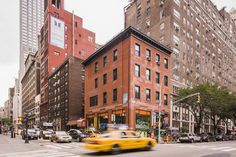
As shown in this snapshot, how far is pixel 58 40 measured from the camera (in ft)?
280

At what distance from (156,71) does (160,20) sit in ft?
77.4

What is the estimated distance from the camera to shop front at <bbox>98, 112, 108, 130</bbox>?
3951 cm

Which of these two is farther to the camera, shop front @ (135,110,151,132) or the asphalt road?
shop front @ (135,110,151,132)

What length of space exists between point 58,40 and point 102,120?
169 ft

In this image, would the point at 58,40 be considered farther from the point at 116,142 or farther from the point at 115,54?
the point at 116,142

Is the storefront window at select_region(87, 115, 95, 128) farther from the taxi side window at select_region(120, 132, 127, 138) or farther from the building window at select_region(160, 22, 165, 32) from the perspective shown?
the taxi side window at select_region(120, 132, 127, 138)

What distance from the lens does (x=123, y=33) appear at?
3731cm

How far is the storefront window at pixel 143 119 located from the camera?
116 feet

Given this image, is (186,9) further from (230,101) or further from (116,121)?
(116,121)

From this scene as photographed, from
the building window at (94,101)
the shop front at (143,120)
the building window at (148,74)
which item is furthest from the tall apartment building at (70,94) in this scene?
the building window at (148,74)

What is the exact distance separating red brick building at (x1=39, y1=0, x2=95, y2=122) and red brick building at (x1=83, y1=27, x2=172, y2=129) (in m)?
42.1

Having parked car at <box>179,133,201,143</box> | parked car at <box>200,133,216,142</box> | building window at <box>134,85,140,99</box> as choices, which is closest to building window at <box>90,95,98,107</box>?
building window at <box>134,85,140,99</box>

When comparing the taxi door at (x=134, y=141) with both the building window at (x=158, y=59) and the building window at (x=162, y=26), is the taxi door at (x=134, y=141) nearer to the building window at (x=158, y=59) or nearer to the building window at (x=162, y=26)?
the building window at (x=158, y=59)

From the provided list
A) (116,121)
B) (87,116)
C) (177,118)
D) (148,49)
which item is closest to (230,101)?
(177,118)
